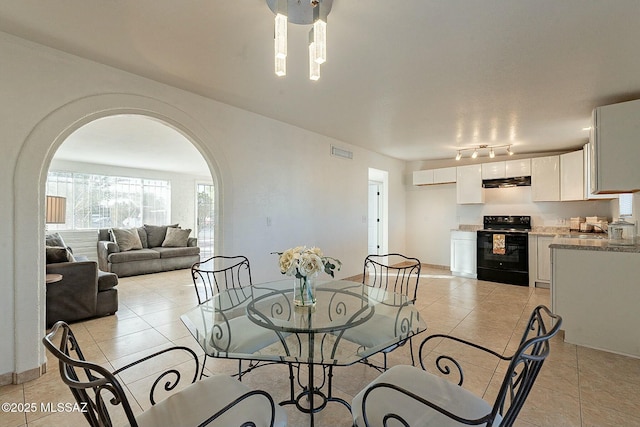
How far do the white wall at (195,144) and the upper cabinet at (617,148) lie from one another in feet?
10.7

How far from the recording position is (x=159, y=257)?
6.11 m

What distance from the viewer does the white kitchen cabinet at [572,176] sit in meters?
4.73

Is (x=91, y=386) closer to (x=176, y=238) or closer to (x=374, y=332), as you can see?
(x=374, y=332)

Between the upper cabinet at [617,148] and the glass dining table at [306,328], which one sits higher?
the upper cabinet at [617,148]

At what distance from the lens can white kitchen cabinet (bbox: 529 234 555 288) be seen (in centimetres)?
493

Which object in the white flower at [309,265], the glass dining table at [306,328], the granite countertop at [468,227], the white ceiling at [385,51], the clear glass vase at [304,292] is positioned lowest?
the glass dining table at [306,328]

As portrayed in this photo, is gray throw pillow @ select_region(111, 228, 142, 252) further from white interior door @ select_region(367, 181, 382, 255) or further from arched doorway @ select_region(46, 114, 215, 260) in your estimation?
white interior door @ select_region(367, 181, 382, 255)

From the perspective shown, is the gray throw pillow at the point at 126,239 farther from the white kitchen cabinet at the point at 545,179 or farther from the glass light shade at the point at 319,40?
the white kitchen cabinet at the point at 545,179

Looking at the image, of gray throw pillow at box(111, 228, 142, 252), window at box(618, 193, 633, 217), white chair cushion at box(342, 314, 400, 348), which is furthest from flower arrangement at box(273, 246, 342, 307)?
gray throw pillow at box(111, 228, 142, 252)

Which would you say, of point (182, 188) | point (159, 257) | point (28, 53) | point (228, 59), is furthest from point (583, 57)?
point (182, 188)

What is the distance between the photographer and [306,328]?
5.08 feet

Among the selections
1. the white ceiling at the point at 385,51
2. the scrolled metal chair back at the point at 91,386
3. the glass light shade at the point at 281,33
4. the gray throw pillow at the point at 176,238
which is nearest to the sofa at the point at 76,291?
the white ceiling at the point at 385,51

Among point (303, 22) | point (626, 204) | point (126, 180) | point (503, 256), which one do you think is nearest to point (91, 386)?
point (303, 22)

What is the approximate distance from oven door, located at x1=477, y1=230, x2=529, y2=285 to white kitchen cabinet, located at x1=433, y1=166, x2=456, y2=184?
51.4 inches
